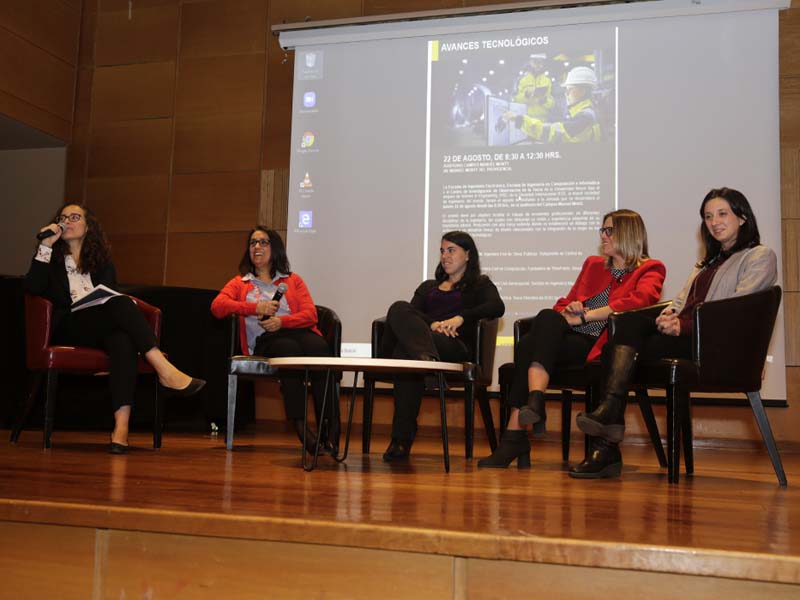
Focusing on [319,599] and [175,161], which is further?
[175,161]

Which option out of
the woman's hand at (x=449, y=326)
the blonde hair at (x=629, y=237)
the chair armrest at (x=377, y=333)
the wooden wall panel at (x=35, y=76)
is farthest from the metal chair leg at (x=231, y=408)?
the wooden wall panel at (x=35, y=76)

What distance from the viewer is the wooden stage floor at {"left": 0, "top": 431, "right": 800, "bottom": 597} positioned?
1.33 m

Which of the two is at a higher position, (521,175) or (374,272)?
(521,175)

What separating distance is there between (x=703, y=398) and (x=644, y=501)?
2.61 m

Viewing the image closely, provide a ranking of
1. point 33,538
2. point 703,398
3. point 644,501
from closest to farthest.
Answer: point 33,538 → point 644,501 → point 703,398

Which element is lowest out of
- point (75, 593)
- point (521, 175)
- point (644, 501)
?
point (75, 593)

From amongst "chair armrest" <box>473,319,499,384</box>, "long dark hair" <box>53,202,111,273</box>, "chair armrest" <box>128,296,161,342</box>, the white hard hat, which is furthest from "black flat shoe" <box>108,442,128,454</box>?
the white hard hat

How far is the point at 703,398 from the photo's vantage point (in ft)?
14.4

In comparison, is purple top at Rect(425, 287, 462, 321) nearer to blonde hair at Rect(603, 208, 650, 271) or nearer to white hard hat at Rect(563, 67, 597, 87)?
blonde hair at Rect(603, 208, 650, 271)

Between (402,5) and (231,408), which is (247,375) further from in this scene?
(402,5)

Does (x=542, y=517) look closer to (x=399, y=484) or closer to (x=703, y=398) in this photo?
(x=399, y=484)

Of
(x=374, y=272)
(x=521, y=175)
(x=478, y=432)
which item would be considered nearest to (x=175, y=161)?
(x=374, y=272)

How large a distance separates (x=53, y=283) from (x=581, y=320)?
86.7 inches

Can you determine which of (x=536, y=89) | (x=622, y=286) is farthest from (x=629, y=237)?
(x=536, y=89)
